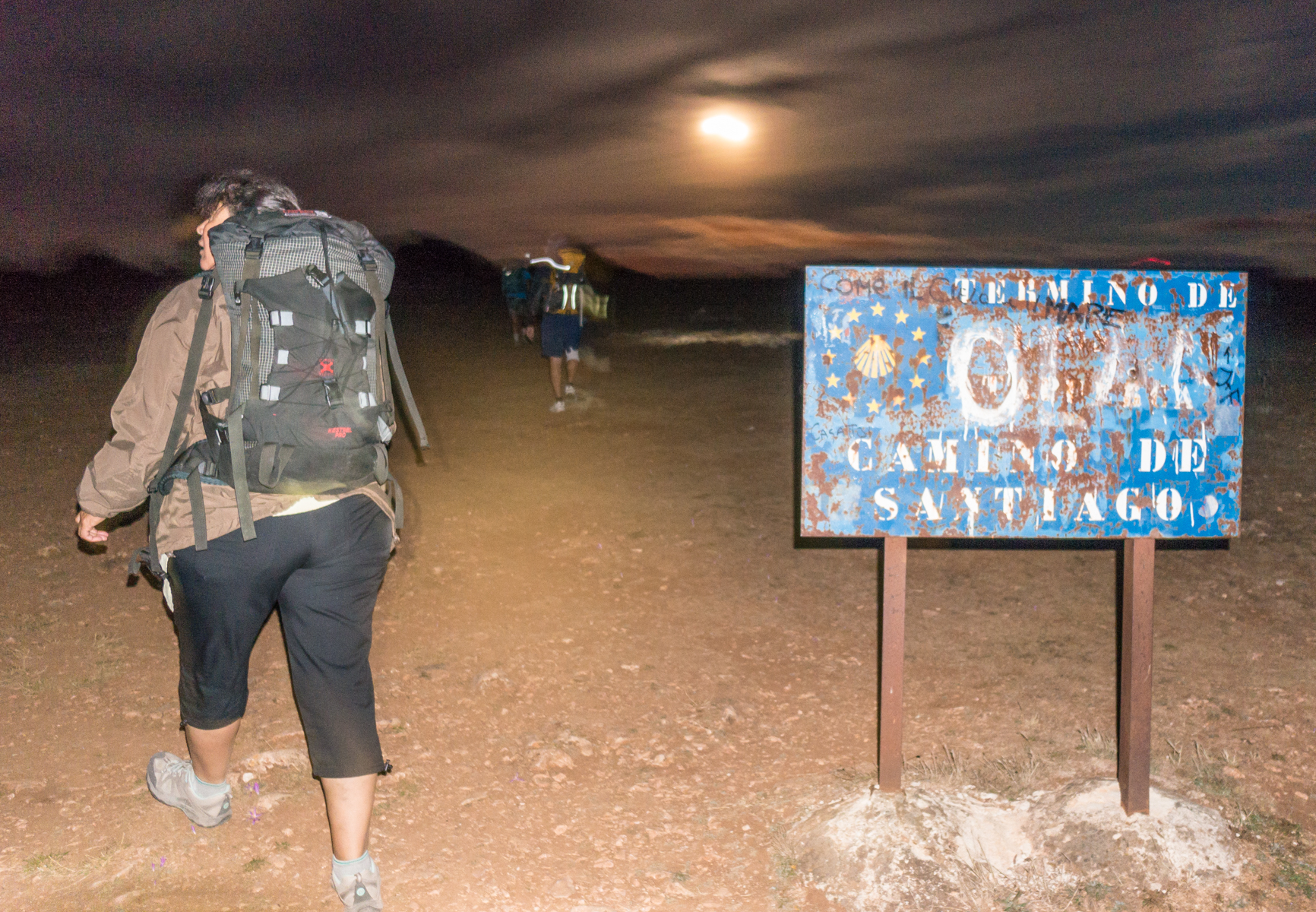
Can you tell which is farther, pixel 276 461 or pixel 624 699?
pixel 624 699

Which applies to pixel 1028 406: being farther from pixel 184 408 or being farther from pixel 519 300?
pixel 519 300

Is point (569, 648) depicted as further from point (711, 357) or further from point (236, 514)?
point (711, 357)

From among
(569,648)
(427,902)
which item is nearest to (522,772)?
(427,902)

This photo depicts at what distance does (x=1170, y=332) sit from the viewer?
3.38m

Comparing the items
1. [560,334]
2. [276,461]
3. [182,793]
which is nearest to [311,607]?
[276,461]

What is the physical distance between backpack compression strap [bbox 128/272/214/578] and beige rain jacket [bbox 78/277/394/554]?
0.02 metres

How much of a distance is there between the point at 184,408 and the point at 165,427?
0.09 m

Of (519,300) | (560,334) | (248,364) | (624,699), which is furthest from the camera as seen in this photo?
(519,300)

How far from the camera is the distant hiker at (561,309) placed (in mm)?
10367

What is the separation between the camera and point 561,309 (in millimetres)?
10477

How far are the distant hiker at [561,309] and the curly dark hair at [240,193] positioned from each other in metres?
7.58

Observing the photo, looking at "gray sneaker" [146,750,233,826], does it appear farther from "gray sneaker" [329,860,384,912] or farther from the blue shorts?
the blue shorts

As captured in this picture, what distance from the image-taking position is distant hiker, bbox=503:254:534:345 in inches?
704

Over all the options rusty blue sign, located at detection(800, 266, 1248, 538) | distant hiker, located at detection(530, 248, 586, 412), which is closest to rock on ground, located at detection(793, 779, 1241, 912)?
rusty blue sign, located at detection(800, 266, 1248, 538)
